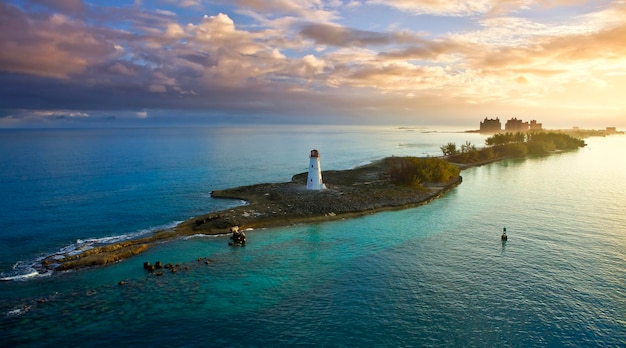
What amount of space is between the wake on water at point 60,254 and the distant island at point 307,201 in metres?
0.67

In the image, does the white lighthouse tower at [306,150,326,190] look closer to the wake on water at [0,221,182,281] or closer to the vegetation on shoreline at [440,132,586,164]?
the wake on water at [0,221,182,281]

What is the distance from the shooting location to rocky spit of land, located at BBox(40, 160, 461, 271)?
153 ft

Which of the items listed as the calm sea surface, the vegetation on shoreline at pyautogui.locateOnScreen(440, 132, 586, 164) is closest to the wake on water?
the calm sea surface

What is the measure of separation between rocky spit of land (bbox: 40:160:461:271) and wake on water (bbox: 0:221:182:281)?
2.87ft

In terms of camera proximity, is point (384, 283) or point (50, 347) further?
point (384, 283)

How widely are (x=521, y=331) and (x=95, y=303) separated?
3638 centimetres

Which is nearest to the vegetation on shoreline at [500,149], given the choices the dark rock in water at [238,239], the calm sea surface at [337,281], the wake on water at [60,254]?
the calm sea surface at [337,281]

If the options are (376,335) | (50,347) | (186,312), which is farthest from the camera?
(186,312)

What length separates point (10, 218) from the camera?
6312 centimetres

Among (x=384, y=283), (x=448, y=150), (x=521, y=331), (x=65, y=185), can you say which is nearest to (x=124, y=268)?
(x=384, y=283)

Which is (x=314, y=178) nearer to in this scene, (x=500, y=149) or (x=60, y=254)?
(x=60, y=254)

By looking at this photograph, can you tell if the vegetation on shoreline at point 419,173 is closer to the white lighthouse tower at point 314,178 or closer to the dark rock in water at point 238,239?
the white lighthouse tower at point 314,178

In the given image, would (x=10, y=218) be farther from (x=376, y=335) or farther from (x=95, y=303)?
(x=376, y=335)

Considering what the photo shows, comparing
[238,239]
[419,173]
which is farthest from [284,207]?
[419,173]
